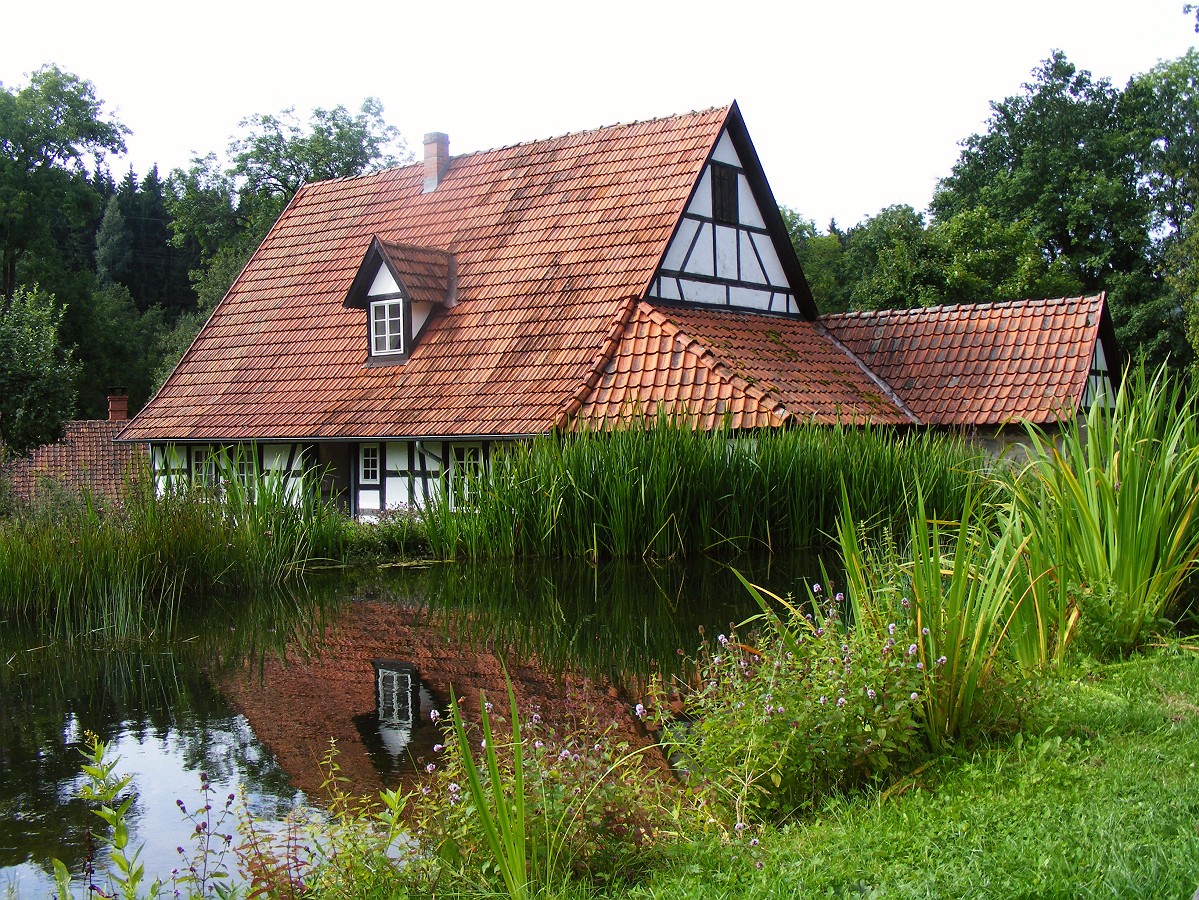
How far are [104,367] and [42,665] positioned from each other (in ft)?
137

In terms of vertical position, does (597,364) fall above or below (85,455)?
above

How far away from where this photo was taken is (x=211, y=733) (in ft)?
23.1

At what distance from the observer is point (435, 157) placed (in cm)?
2422

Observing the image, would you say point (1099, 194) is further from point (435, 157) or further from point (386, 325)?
point (386, 325)

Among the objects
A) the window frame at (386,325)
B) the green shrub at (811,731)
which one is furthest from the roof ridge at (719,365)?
the green shrub at (811,731)

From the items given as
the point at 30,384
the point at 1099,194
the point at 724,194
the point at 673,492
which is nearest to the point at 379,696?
the point at 673,492

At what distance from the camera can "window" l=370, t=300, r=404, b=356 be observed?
2064 cm

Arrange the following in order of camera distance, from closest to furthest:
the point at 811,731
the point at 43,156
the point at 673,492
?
1. the point at 811,731
2. the point at 673,492
3. the point at 43,156

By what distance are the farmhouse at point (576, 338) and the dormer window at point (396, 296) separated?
4 centimetres

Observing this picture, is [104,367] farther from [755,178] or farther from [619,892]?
[619,892]

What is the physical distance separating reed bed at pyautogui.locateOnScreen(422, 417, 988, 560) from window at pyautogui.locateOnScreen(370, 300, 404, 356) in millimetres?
6009

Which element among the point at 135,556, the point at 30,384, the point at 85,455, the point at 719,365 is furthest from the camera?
the point at 85,455

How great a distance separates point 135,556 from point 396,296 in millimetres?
10025

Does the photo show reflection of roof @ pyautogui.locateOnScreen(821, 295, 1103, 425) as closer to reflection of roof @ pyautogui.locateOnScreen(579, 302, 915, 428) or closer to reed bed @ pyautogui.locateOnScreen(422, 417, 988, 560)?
reflection of roof @ pyautogui.locateOnScreen(579, 302, 915, 428)
